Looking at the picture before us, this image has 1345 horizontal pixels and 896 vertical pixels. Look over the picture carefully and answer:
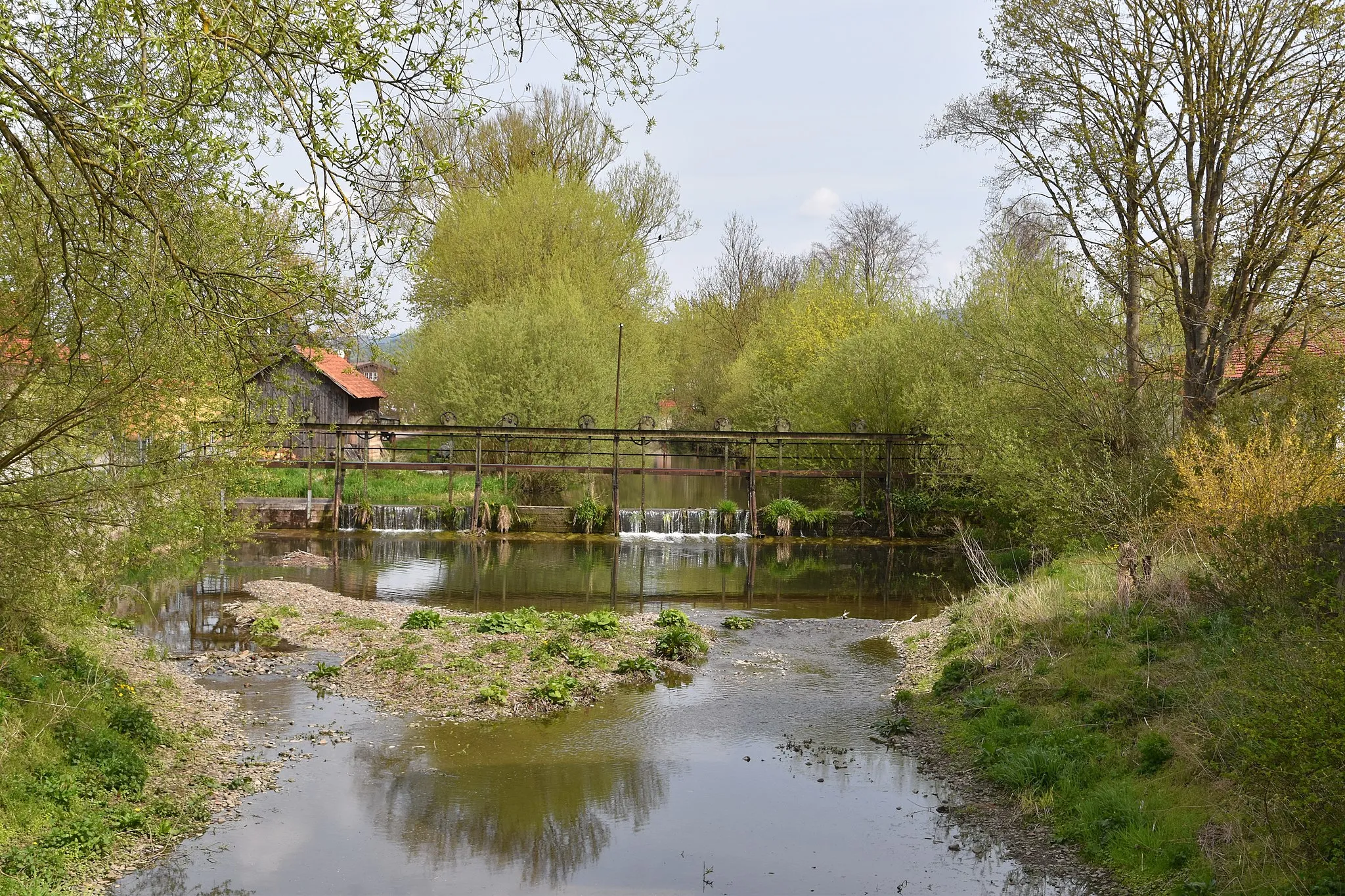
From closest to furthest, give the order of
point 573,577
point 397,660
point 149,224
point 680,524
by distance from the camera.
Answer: point 149,224
point 397,660
point 573,577
point 680,524

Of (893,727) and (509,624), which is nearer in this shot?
(893,727)

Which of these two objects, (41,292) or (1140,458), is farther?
(1140,458)

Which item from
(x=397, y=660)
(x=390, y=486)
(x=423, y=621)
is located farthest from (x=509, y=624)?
(x=390, y=486)

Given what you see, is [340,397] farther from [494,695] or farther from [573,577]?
[494,695]

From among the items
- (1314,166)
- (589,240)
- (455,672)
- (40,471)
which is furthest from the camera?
(589,240)

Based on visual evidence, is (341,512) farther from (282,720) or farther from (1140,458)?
(1140,458)

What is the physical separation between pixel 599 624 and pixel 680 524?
→ 47.8ft

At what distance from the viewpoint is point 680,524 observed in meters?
29.6

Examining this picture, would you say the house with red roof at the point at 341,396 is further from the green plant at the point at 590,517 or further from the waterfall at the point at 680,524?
the waterfall at the point at 680,524

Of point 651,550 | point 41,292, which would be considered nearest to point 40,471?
point 41,292

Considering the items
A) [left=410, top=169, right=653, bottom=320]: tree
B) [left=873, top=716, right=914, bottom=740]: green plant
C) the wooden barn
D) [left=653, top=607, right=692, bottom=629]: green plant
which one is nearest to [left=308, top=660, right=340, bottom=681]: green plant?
[left=653, top=607, right=692, bottom=629]: green plant

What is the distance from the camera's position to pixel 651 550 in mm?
26609

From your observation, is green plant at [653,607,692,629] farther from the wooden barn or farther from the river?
the wooden barn

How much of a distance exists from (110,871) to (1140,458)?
45.8 ft
